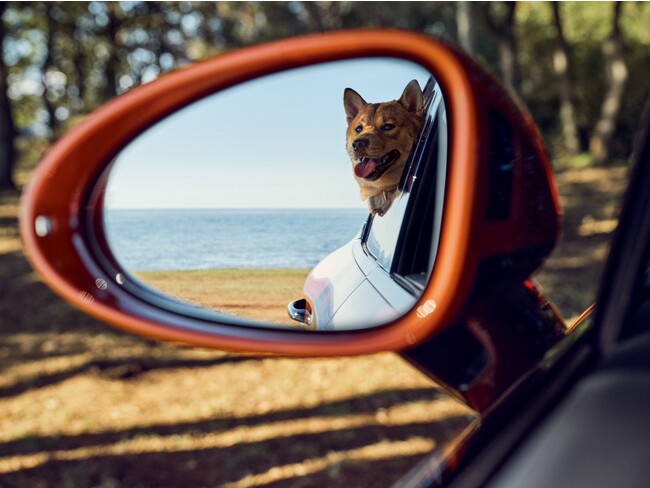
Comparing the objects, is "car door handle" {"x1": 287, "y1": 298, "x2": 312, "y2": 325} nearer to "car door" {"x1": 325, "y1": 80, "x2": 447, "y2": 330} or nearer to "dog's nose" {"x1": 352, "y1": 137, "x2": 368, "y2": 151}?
"car door" {"x1": 325, "y1": 80, "x2": 447, "y2": 330}

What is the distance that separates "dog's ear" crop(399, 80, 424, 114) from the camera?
1.26 m

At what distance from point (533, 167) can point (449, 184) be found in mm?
209

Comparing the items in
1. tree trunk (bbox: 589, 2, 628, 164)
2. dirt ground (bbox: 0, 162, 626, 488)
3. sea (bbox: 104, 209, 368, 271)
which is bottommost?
dirt ground (bbox: 0, 162, 626, 488)

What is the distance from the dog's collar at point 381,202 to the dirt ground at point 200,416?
1829 millimetres

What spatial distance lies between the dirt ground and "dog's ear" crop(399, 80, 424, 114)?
184 centimetres

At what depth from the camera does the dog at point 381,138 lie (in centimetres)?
121

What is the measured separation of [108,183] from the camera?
1555 millimetres

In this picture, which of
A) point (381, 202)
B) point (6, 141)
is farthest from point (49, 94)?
point (381, 202)

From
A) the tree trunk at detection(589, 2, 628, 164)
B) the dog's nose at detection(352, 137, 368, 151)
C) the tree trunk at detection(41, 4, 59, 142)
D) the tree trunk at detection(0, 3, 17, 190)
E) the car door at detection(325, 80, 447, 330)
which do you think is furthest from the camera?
the tree trunk at detection(41, 4, 59, 142)

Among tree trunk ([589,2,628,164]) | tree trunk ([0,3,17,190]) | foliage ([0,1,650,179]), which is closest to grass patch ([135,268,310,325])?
foliage ([0,1,650,179])

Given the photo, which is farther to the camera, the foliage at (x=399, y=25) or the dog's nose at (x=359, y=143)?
the foliage at (x=399, y=25)

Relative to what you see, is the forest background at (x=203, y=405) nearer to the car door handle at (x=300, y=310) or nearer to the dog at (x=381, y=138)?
the dog at (x=381, y=138)

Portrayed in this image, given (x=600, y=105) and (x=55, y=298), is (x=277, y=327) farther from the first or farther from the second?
(x=600, y=105)

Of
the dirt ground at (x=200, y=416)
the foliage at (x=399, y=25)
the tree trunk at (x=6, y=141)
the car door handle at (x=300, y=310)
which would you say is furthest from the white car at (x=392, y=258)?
the tree trunk at (x=6, y=141)
